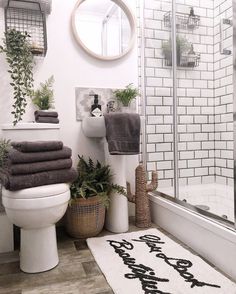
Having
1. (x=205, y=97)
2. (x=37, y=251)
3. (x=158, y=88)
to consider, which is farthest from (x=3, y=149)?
(x=205, y=97)

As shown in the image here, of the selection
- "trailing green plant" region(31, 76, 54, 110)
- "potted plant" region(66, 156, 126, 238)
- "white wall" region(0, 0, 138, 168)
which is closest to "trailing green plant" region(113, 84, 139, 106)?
"white wall" region(0, 0, 138, 168)

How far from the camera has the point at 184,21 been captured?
228 cm

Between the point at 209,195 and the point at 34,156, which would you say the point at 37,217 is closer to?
the point at 34,156

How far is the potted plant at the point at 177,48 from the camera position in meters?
2.18

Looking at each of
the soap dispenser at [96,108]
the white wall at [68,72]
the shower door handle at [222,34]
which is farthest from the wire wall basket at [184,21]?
the soap dispenser at [96,108]

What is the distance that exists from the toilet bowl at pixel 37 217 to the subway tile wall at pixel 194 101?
1075 mm

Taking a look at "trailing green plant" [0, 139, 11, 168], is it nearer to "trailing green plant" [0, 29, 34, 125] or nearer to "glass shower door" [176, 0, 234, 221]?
"trailing green plant" [0, 29, 34, 125]

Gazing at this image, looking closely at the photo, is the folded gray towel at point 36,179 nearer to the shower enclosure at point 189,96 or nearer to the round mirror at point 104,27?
the shower enclosure at point 189,96

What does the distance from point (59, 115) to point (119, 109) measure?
499mm

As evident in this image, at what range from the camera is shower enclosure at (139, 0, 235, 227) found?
86.5 inches

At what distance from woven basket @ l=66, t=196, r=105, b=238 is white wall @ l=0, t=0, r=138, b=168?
45 centimetres

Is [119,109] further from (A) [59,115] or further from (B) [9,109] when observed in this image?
(B) [9,109]

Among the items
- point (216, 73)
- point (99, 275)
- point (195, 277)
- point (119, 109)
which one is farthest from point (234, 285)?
point (216, 73)

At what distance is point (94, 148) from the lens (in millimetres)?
2133
